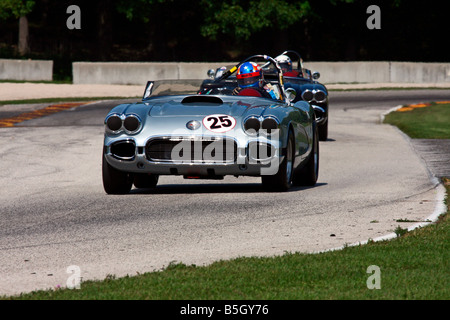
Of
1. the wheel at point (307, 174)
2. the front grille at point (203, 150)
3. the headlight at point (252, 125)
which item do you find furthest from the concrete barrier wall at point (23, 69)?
the headlight at point (252, 125)

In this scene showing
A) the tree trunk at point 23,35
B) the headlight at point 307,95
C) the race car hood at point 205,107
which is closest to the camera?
the race car hood at point 205,107

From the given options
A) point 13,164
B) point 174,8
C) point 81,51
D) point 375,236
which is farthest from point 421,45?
point 375,236

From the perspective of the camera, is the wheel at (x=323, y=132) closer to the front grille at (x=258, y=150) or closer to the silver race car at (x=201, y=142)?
the silver race car at (x=201, y=142)

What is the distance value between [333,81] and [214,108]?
2821 cm

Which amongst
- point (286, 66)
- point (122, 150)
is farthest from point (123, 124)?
point (286, 66)

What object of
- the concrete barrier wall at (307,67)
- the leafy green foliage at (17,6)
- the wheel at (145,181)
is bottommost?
the concrete barrier wall at (307,67)

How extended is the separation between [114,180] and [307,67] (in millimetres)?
27787

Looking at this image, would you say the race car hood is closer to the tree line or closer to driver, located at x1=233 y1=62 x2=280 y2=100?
driver, located at x1=233 y1=62 x2=280 y2=100

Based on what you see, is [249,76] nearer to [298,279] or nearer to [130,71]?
[298,279]

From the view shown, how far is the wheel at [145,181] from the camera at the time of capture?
11.0 m

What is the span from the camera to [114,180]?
10.1 meters

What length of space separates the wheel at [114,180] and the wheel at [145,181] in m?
0.66

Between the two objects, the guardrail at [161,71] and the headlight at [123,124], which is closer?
the headlight at [123,124]

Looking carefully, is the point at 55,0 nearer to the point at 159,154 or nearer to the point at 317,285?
the point at 159,154
